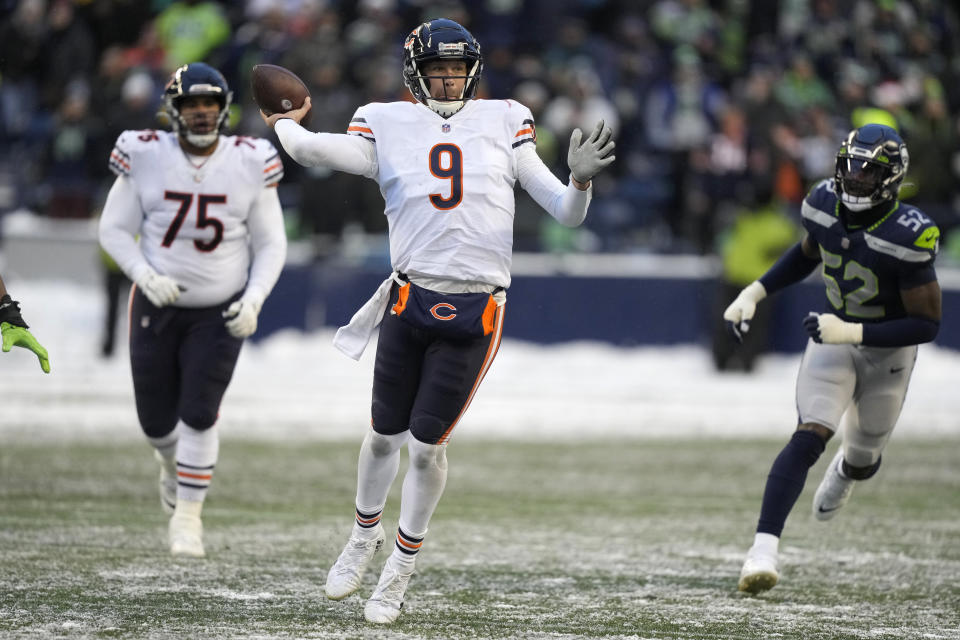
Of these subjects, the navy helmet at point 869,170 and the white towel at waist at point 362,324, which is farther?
the navy helmet at point 869,170

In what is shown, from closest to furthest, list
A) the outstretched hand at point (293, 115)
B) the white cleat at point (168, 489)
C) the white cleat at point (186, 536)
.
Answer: the outstretched hand at point (293, 115), the white cleat at point (186, 536), the white cleat at point (168, 489)

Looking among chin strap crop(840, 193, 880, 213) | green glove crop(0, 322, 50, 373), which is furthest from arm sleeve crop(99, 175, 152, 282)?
chin strap crop(840, 193, 880, 213)

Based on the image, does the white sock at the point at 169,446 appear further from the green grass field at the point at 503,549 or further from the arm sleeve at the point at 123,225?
the arm sleeve at the point at 123,225

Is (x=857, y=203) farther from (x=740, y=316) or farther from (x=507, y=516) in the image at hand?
(x=507, y=516)

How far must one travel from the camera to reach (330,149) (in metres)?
5.20

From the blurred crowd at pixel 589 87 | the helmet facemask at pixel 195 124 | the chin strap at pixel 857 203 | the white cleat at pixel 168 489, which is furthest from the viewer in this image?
the blurred crowd at pixel 589 87

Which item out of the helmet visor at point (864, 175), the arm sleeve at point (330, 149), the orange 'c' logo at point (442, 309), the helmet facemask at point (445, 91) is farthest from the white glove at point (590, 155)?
the helmet visor at point (864, 175)

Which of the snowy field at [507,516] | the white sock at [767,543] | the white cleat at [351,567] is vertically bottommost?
the snowy field at [507,516]

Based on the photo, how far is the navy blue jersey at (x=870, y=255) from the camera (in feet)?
18.8

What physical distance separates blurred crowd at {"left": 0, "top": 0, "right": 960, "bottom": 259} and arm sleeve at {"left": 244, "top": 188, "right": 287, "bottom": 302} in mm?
7499

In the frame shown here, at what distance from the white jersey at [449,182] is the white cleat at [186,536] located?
1664mm

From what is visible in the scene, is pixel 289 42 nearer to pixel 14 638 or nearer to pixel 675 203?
pixel 675 203

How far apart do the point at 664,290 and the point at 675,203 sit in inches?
37.8

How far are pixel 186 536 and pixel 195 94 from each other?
1.84 m
